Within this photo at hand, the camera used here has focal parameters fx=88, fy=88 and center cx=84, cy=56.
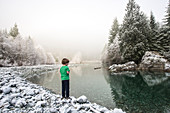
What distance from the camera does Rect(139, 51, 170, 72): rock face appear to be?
52.6ft

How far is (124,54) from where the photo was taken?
2091cm

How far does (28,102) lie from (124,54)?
69.3 ft

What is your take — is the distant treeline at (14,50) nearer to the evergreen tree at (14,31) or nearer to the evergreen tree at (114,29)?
the evergreen tree at (14,31)

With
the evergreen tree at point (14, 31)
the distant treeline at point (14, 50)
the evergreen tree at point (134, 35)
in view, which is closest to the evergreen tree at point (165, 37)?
the evergreen tree at point (134, 35)

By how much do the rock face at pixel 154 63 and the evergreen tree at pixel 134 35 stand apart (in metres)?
1.65

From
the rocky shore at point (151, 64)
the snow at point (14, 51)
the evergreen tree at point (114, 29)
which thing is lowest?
the rocky shore at point (151, 64)

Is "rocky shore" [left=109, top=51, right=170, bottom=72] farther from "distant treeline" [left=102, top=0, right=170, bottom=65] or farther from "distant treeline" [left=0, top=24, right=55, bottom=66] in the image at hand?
"distant treeline" [left=0, top=24, right=55, bottom=66]

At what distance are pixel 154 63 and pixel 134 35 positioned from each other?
7209mm

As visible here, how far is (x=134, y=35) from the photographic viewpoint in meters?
20.3

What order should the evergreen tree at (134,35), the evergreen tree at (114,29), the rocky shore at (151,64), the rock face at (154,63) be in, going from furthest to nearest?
the evergreen tree at (114,29) < the evergreen tree at (134,35) < the rocky shore at (151,64) < the rock face at (154,63)

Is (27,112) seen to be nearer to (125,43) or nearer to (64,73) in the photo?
(64,73)

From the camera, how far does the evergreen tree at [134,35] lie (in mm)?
19578

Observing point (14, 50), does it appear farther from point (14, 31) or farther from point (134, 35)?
point (134, 35)

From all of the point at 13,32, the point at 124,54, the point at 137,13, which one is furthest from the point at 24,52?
the point at 137,13
